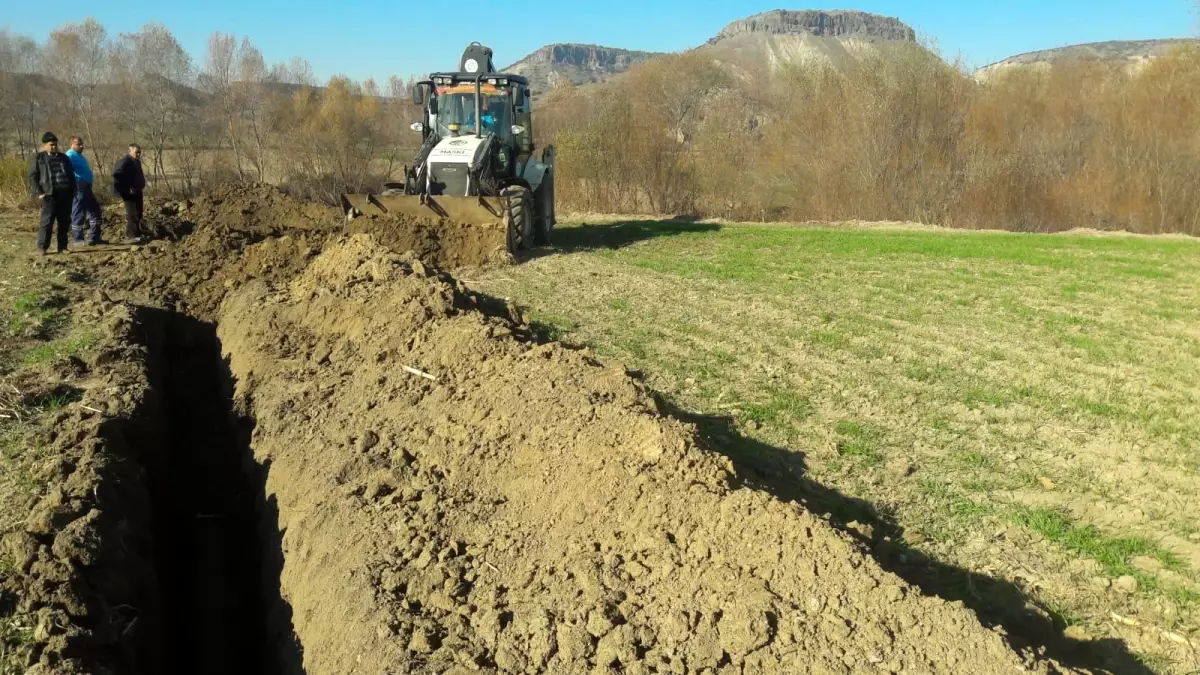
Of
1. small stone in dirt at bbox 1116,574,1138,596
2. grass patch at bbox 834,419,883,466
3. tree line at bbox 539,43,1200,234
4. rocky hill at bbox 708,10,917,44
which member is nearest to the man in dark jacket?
grass patch at bbox 834,419,883,466

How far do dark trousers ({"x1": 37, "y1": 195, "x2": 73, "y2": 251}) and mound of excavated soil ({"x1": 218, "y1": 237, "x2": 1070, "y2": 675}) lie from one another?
7042 millimetres

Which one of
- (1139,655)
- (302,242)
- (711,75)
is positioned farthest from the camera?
(711,75)

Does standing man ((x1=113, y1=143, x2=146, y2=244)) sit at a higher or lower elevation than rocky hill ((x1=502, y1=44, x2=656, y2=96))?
lower

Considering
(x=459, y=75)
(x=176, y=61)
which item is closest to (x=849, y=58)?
(x=459, y=75)

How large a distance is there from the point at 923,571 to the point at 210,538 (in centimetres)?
416

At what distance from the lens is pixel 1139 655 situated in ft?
11.3

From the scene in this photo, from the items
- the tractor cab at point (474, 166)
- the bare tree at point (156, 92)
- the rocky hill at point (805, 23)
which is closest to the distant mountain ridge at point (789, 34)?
the rocky hill at point (805, 23)

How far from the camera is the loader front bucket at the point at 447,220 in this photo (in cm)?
1186

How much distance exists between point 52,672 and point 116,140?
24.5 m

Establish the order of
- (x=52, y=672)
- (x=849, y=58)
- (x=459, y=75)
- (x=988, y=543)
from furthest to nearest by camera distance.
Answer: (x=849, y=58) < (x=459, y=75) < (x=988, y=543) < (x=52, y=672)

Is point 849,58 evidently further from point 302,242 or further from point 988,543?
point 988,543

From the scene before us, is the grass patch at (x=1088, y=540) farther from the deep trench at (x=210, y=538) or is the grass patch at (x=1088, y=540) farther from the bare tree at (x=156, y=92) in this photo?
the bare tree at (x=156, y=92)

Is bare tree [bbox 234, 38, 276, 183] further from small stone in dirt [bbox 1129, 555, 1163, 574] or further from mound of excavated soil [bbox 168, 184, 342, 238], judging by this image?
small stone in dirt [bbox 1129, 555, 1163, 574]

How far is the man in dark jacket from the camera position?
10633 mm
